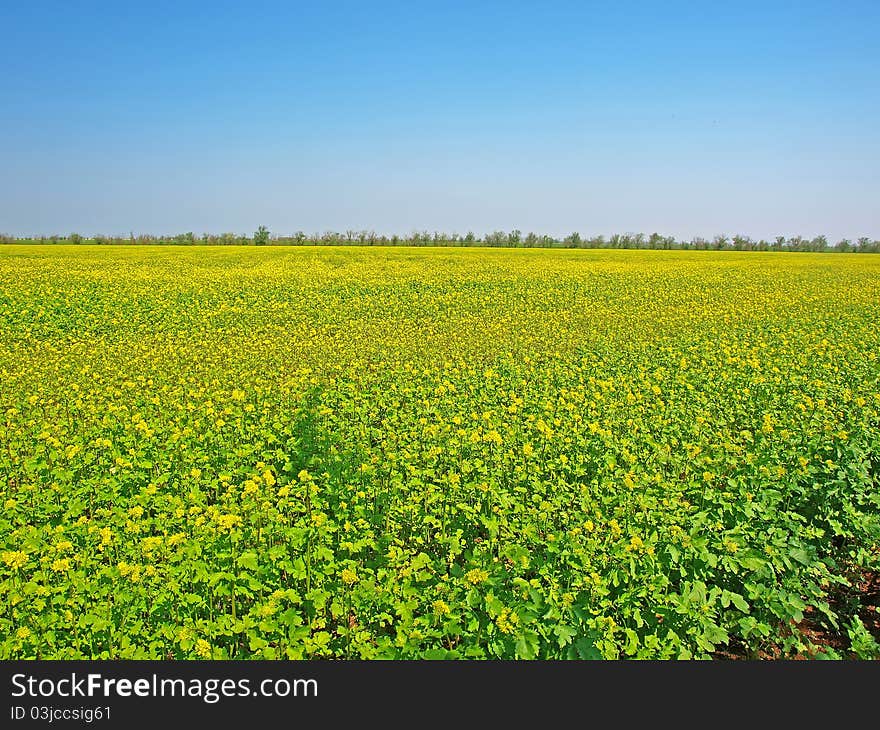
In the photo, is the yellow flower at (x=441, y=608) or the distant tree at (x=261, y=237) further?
the distant tree at (x=261, y=237)

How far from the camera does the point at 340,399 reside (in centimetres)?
845

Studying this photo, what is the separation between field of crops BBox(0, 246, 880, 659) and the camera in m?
3.94

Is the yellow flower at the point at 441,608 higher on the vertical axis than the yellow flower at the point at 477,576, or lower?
lower

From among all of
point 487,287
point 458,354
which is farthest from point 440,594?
point 487,287

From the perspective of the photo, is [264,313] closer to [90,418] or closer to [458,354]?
[458,354]

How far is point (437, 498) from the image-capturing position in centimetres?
525

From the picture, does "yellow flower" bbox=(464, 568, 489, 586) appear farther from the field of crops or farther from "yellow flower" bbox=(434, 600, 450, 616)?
"yellow flower" bbox=(434, 600, 450, 616)

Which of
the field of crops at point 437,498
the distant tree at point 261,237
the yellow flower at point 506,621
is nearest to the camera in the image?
the yellow flower at point 506,621

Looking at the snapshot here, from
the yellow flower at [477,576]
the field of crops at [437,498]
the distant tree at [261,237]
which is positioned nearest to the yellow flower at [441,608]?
the field of crops at [437,498]

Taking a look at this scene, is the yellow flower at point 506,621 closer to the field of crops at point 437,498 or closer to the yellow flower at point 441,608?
the field of crops at point 437,498

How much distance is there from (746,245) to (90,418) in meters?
80.9

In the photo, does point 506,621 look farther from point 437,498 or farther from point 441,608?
point 437,498

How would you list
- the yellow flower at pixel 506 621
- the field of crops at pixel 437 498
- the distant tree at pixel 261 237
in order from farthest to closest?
1. the distant tree at pixel 261 237
2. the field of crops at pixel 437 498
3. the yellow flower at pixel 506 621

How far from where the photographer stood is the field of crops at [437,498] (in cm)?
394
